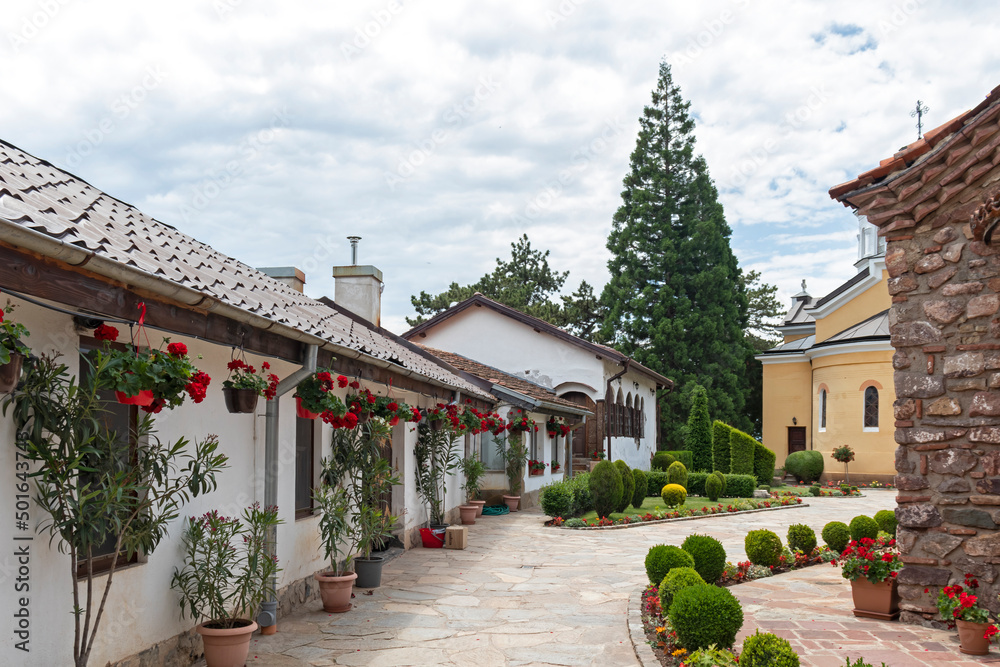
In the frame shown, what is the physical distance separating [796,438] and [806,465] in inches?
180

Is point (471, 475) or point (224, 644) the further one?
point (471, 475)

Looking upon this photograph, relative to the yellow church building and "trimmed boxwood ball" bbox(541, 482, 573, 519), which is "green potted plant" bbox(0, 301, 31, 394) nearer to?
"trimmed boxwood ball" bbox(541, 482, 573, 519)

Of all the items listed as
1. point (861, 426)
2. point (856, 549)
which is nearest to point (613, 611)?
point (856, 549)

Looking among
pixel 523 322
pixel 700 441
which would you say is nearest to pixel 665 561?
pixel 523 322

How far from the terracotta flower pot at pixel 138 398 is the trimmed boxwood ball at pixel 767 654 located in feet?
12.7

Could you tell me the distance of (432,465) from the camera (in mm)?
12938

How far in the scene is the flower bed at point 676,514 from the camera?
15.1 m

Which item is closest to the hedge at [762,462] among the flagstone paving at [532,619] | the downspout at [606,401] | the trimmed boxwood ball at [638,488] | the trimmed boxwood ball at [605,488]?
the downspout at [606,401]

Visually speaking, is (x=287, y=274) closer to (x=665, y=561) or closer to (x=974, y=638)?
(x=665, y=561)

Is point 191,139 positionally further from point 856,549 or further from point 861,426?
point 861,426

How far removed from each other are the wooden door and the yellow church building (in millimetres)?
39

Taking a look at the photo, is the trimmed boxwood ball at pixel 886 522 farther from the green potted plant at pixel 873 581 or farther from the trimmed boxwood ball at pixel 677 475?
the trimmed boxwood ball at pixel 677 475

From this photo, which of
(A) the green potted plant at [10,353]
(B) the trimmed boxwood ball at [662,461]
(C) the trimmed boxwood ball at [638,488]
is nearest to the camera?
(A) the green potted plant at [10,353]

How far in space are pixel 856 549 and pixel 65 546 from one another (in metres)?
6.82
